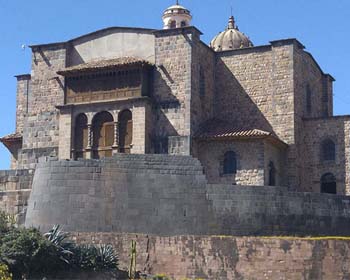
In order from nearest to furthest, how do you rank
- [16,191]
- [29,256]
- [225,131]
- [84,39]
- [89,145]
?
[29,256], [16,191], [225,131], [89,145], [84,39]

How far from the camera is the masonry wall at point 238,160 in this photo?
1533 inches

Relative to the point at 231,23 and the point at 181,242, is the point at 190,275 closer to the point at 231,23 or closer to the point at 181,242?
the point at 181,242

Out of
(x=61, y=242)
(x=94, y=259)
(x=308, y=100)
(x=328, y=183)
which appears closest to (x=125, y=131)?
(x=308, y=100)

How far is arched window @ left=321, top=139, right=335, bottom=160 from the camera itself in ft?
135

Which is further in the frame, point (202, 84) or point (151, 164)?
point (202, 84)

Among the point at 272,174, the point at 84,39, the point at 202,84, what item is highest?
the point at 84,39

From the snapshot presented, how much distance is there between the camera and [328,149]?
41500 mm

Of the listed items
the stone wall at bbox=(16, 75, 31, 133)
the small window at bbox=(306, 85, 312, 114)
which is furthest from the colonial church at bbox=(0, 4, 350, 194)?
the stone wall at bbox=(16, 75, 31, 133)

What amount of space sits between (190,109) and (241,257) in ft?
43.4

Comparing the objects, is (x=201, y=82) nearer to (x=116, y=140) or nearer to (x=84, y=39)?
(x=116, y=140)

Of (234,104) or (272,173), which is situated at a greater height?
(234,104)

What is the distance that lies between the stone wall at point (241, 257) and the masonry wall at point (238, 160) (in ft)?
36.2

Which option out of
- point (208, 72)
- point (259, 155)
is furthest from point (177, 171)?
point (208, 72)

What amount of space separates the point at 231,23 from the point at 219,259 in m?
30.8
